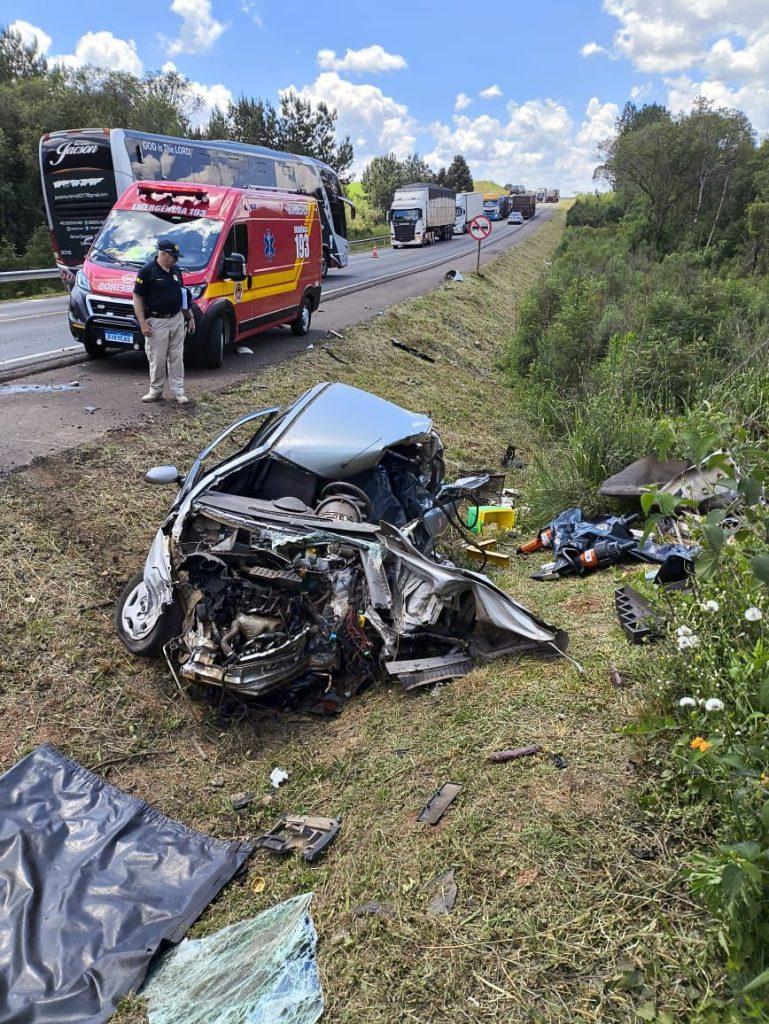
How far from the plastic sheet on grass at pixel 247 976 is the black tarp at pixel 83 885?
0.45 ft

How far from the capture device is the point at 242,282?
10.4m

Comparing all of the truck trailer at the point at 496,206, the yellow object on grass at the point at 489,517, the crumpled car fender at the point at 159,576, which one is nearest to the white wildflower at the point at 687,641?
the crumpled car fender at the point at 159,576

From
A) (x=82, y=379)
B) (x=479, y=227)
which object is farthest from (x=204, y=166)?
(x=82, y=379)

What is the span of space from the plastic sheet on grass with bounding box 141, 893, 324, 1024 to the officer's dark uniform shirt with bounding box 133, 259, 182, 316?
678 centimetres

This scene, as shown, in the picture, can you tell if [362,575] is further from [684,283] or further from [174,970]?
[684,283]

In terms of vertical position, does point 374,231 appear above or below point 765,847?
above

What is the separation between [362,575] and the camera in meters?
4.35

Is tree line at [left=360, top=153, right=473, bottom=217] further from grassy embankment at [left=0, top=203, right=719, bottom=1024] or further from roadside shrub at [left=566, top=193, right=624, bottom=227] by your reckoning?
grassy embankment at [left=0, top=203, right=719, bottom=1024]

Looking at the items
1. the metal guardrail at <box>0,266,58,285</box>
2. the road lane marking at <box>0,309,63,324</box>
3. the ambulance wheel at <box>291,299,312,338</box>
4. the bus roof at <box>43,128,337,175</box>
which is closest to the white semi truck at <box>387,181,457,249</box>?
the bus roof at <box>43,128,337,175</box>

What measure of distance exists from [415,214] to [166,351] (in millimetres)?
34083

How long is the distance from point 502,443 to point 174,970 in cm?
902

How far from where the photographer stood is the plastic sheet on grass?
8.20 ft

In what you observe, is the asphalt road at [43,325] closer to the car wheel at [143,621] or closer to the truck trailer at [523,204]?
the car wheel at [143,621]

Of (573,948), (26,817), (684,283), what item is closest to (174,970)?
(26,817)
